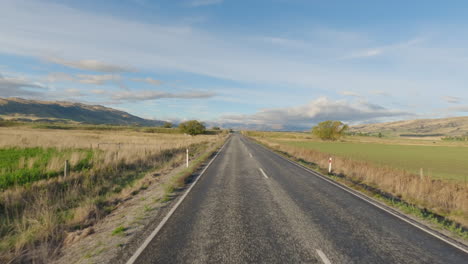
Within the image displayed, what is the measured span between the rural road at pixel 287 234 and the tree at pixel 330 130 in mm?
83410

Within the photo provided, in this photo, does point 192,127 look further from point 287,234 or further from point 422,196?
point 287,234

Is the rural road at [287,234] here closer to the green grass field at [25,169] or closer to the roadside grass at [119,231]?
the roadside grass at [119,231]

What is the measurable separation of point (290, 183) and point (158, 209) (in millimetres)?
6110

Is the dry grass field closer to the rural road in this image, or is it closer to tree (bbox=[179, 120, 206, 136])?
the rural road

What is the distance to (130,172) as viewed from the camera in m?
13.8

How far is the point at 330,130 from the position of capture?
8594 centimetres

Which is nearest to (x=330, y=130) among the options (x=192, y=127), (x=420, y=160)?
(x=192, y=127)

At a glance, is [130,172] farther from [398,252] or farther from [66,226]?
[398,252]

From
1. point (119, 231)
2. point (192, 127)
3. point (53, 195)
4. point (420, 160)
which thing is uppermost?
point (192, 127)

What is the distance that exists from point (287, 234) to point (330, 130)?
87938 millimetres

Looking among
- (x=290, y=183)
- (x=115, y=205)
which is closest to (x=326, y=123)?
(x=290, y=183)

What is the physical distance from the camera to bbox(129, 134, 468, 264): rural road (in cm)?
418

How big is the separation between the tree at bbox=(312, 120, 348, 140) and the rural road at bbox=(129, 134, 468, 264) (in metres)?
83.4

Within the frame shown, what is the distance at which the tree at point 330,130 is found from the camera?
8506 centimetres
